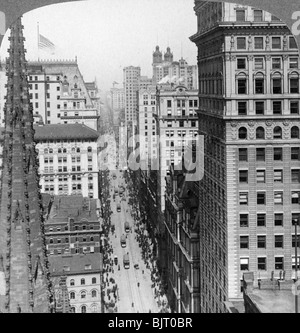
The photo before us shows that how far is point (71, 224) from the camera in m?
12.7

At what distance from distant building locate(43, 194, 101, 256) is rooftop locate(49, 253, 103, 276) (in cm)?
13

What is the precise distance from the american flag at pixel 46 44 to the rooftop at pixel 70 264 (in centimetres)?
430

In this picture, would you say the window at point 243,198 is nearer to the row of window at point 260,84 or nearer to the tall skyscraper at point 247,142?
the tall skyscraper at point 247,142

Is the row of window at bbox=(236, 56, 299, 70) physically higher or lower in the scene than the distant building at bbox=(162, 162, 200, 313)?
higher

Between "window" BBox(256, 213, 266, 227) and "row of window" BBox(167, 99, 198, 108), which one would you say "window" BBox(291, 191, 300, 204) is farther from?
"row of window" BBox(167, 99, 198, 108)

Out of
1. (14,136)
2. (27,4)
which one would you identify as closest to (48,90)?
(14,136)

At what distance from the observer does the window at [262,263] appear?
45.0 ft

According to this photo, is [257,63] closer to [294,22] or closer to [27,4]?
[294,22]

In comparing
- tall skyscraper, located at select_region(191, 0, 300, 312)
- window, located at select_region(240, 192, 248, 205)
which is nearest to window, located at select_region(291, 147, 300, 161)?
tall skyscraper, located at select_region(191, 0, 300, 312)

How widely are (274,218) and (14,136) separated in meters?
6.01

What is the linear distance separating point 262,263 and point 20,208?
19.6 ft

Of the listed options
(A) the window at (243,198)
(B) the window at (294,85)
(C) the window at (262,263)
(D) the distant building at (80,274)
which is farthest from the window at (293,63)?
(D) the distant building at (80,274)

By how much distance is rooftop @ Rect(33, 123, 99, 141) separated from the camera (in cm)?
1220
